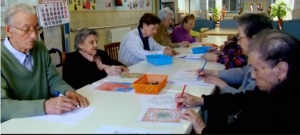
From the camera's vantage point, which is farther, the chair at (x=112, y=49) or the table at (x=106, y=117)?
the chair at (x=112, y=49)

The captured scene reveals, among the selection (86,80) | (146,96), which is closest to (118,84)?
(146,96)

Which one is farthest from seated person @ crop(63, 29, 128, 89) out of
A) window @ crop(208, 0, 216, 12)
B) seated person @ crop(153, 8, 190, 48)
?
window @ crop(208, 0, 216, 12)

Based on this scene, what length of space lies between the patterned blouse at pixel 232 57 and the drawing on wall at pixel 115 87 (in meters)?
0.96

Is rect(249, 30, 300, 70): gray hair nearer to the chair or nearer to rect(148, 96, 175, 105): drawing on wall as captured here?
rect(148, 96, 175, 105): drawing on wall

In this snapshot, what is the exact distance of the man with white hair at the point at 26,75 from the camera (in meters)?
1.26

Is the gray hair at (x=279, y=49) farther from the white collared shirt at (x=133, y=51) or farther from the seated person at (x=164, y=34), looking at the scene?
the seated person at (x=164, y=34)

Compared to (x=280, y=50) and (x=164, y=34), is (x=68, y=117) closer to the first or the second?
(x=280, y=50)

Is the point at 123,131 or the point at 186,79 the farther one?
the point at 186,79

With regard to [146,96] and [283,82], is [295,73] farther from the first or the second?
[146,96]

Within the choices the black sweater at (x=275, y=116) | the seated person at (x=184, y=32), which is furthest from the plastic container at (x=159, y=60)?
the seated person at (x=184, y=32)

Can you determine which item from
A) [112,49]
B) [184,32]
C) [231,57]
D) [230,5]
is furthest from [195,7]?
[231,57]

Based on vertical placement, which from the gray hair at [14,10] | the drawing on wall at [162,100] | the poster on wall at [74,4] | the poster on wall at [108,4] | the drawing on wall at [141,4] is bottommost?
the drawing on wall at [162,100]

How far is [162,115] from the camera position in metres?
1.25

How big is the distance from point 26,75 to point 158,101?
75 cm
